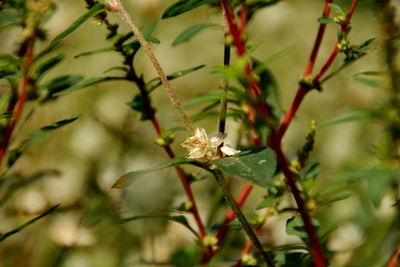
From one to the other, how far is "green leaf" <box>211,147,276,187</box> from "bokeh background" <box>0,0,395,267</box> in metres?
0.11

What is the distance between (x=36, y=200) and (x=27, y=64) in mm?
872

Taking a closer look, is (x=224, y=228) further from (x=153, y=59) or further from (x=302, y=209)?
(x=153, y=59)

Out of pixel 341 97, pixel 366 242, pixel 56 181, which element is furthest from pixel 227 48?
pixel 341 97

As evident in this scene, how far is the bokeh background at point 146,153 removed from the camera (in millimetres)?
1194

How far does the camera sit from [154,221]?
1298 millimetres

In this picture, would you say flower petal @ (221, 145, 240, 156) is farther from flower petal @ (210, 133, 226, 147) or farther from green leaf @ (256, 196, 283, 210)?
A: green leaf @ (256, 196, 283, 210)

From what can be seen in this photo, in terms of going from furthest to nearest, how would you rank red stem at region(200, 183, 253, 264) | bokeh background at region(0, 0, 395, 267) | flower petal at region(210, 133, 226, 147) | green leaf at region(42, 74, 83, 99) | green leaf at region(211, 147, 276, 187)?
bokeh background at region(0, 0, 395, 267), green leaf at region(42, 74, 83, 99), red stem at region(200, 183, 253, 264), flower petal at region(210, 133, 226, 147), green leaf at region(211, 147, 276, 187)

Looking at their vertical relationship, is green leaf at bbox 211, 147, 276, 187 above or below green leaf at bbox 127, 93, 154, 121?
below

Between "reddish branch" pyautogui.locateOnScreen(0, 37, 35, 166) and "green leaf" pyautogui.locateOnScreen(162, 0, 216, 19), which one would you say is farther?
"reddish branch" pyautogui.locateOnScreen(0, 37, 35, 166)

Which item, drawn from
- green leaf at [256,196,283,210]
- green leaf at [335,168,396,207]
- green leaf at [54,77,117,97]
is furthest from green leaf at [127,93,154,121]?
green leaf at [335,168,396,207]

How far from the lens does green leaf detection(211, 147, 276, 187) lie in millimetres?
496

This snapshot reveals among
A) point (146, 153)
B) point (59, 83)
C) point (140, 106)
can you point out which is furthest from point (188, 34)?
point (146, 153)

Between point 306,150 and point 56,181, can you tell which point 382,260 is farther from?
point 56,181

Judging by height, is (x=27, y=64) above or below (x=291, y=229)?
above
